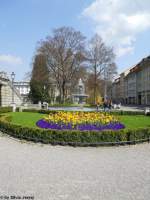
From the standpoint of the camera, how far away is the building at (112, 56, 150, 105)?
298 feet

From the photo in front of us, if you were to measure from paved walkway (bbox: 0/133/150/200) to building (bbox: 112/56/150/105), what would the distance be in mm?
75292

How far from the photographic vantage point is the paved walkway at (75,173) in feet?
25.3

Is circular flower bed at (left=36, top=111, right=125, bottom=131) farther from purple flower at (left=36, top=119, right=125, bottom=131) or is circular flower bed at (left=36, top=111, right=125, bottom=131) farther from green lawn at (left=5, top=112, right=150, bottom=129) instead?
green lawn at (left=5, top=112, right=150, bottom=129)

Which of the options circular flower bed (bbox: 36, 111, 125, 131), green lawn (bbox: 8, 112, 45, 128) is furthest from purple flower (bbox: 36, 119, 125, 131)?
green lawn (bbox: 8, 112, 45, 128)

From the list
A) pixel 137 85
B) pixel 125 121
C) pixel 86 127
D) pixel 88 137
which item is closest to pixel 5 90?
pixel 125 121

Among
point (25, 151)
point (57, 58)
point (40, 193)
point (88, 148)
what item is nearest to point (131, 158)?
point (88, 148)

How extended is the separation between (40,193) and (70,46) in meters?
56.0

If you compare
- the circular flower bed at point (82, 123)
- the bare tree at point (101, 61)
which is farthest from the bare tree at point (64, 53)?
the circular flower bed at point (82, 123)

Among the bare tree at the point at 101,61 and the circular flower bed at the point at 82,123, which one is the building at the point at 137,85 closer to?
the bare tree at the point at 101,61

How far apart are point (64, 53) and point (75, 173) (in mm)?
53824

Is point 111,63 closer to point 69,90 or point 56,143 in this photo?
point 69,90

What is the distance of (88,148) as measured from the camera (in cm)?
1520

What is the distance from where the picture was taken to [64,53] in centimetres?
6250

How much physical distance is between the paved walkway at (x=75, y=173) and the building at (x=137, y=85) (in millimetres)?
75292
